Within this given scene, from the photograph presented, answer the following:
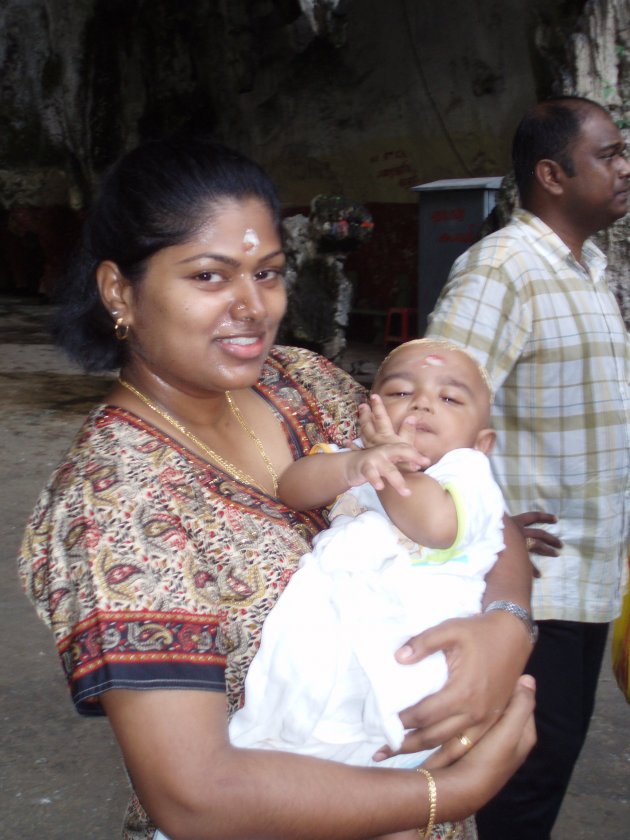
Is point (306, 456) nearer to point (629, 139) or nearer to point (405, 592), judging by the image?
point (405, 592)

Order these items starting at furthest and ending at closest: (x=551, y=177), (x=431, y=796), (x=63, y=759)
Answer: (x=63, y=759) → (x=551, y=177) → (x=431, y=796)

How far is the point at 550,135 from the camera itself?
8.18ft

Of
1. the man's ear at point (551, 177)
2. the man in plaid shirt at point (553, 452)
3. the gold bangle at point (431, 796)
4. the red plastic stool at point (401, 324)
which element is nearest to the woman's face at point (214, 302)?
the gold bangle at point (431, 796)

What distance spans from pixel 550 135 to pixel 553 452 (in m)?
0.90

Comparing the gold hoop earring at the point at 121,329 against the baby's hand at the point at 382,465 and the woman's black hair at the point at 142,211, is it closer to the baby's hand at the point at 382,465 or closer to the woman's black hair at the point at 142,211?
the woman's black hair at the point at 142,211

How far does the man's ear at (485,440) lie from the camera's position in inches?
67.7

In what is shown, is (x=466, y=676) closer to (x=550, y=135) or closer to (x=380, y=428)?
(x=380, y=428)

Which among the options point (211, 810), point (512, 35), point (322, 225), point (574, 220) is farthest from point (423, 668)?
point (512, 35)

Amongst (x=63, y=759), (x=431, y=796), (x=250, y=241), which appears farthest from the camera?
(x=63, y=759)

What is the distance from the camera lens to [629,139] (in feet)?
14.3

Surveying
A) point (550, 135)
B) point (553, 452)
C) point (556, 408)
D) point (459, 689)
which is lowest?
point (459, 689)

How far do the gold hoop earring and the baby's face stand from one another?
1.62 ft

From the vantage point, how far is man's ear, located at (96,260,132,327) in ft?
4.81

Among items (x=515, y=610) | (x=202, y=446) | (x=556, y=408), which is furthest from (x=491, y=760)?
(x=556, y=408)
